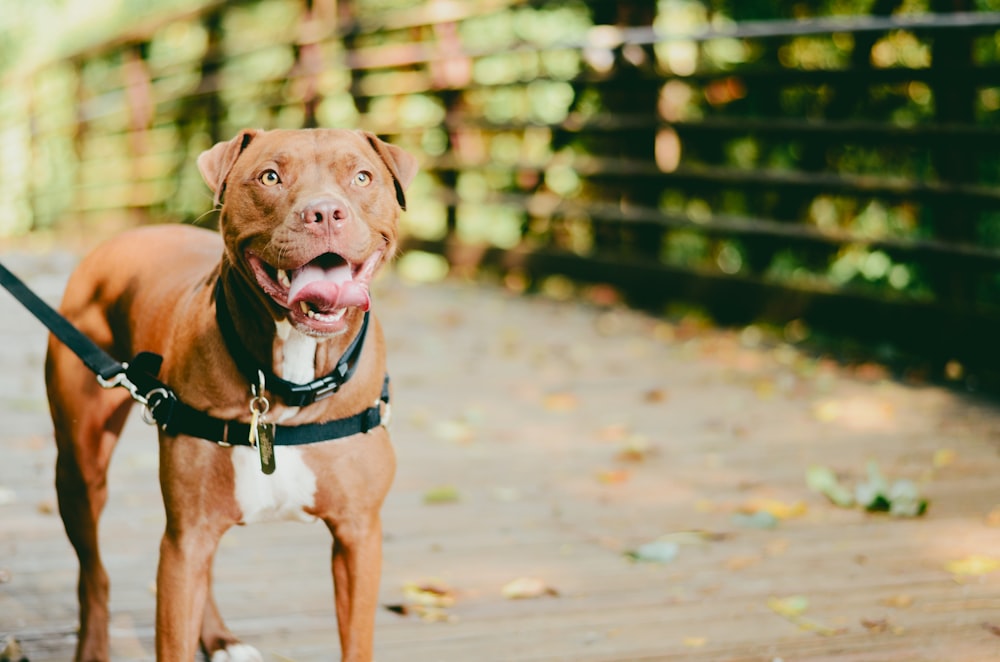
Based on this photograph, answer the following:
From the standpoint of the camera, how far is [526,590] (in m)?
3.54

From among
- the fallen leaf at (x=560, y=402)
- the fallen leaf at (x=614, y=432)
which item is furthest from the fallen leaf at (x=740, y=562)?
the fallen leaf at (x=560, y=402)

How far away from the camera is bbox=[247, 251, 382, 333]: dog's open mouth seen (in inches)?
95.0

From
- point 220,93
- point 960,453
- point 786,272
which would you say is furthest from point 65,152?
point 960,453

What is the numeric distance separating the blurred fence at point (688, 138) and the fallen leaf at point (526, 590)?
317cm

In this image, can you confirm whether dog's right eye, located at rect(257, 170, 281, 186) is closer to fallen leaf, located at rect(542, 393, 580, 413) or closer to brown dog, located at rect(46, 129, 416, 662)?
brown dog, located at rect(46, 129, 416, 662)

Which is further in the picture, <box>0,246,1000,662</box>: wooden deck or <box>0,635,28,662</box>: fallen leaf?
<box>0,246,1000,662</box>: wooden deck

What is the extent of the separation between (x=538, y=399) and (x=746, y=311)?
6.70ft

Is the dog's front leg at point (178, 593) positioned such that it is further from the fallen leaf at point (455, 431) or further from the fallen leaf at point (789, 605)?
the fallen leaf at point (455, 431)

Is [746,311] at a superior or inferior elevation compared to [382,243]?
inferior

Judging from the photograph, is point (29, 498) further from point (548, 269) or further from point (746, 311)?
point (548, 269)

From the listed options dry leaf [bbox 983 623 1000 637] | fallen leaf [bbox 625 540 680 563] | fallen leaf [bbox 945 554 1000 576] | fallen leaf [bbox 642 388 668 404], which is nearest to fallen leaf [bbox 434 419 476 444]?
fallen leaf [bbox 642 388 668 404]

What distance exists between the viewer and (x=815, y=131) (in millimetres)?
6949

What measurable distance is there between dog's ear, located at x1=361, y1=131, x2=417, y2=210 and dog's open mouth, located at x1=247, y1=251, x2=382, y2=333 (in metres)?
0.25

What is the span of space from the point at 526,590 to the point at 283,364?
1.24 metres
